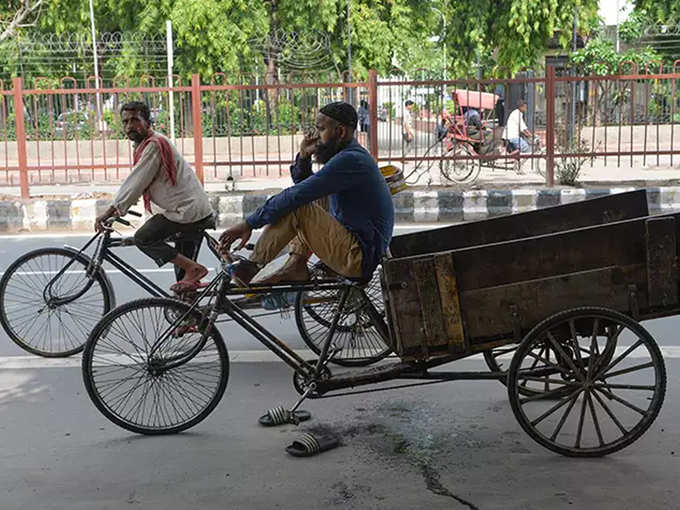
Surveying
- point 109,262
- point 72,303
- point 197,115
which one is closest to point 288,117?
point 197,115

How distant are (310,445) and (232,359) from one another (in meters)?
1.89

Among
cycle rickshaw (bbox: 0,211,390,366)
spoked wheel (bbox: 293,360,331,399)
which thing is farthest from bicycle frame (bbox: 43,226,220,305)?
spoked wheel (bbox: 293,360,331,399)

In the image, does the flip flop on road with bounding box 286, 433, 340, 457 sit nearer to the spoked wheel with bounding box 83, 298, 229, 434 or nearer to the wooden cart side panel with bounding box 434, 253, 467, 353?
the spoked wheel with bounding box 83, 298, 229, 434

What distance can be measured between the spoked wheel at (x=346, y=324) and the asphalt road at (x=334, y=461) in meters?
0.34

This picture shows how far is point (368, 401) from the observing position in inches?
207

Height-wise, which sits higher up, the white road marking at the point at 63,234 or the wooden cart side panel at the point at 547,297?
the wooden cart side panel at the point at 547,297

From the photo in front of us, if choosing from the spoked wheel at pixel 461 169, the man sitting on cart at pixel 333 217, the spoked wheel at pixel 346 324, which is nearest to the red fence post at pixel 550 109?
the spoked wheel at pixel 461 169

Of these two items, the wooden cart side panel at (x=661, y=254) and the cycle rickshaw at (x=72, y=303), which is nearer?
the wooden cart side panel at (x=661, y=254)

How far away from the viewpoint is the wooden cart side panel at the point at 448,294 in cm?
431

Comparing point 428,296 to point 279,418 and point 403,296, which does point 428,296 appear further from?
point 279,418

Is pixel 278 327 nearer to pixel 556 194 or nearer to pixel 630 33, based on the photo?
pixel 556 194

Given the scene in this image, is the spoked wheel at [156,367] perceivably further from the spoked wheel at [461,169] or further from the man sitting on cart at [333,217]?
the spoked wheel at [461,169]

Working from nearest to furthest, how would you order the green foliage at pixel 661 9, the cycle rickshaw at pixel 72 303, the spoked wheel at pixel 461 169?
the cycle rickshaw at pixel 72 303, the spoked wheel at pixel 461 169, the green foliage at pixel 661 9

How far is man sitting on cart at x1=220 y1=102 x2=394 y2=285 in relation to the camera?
4547 mm
